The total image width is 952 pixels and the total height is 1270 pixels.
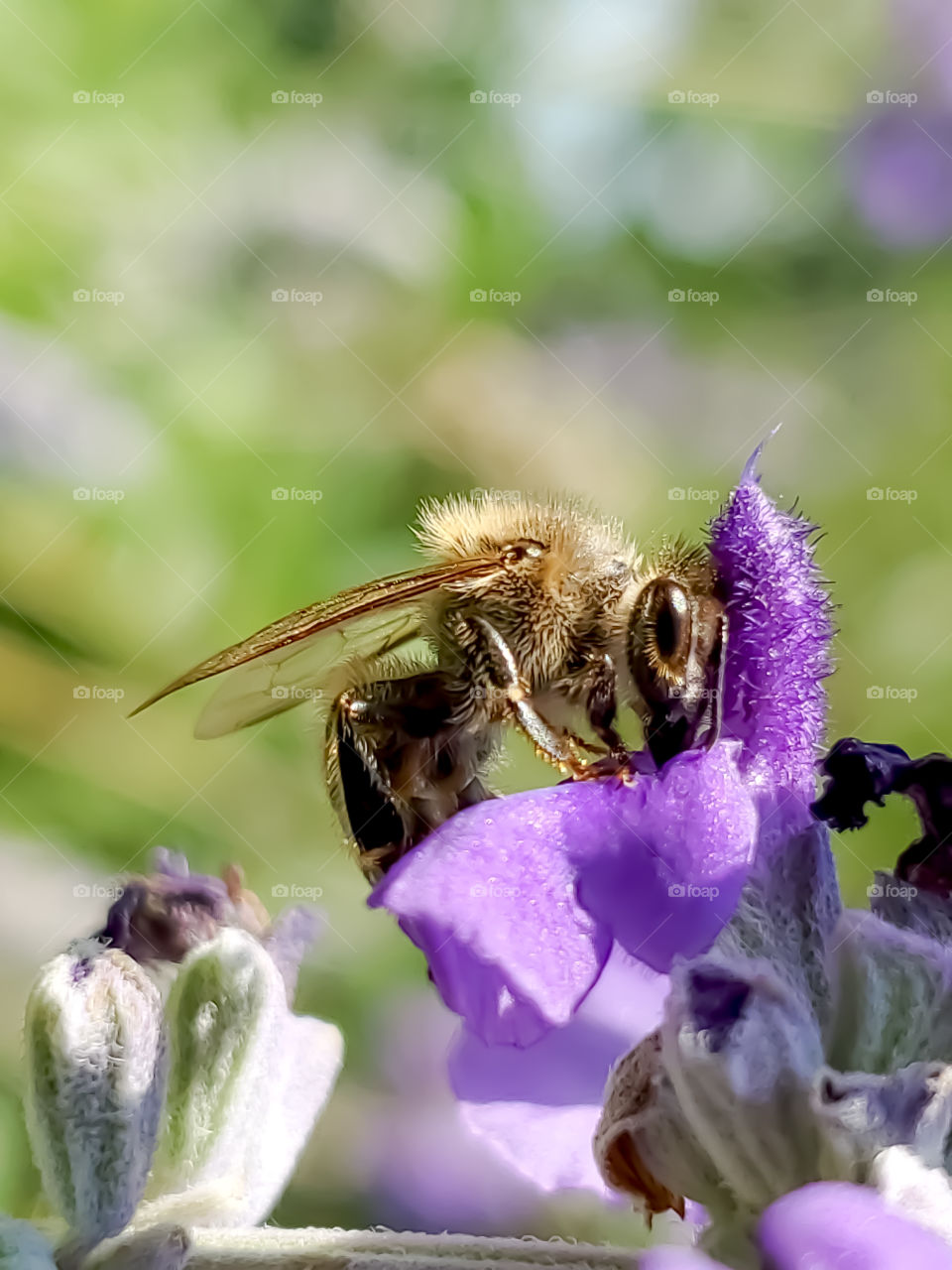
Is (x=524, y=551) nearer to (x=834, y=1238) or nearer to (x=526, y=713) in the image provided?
(x=526, y=713)

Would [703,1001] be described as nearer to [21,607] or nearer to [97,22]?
[21,607]

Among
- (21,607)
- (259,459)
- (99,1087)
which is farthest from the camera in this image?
(259,459)

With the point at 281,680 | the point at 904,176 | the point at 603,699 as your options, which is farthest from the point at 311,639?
the point at 904,176

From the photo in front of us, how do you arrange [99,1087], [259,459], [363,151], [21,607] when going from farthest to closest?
[363,151], [259,459], [21,607], [99,1087]

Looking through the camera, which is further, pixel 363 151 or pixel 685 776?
pixel 363 151

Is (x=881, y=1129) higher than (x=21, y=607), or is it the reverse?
(x=21, y=607)

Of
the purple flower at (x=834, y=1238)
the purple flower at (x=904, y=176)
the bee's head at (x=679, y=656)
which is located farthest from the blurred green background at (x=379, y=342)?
the purple flower at (x=834, y=1238)

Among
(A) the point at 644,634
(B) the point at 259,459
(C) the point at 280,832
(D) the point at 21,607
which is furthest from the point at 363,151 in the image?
(A) the point at 644,634
